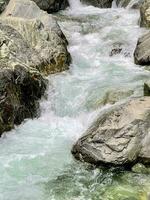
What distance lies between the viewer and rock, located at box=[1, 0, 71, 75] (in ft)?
37.4

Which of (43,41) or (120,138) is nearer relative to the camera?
(120,138)

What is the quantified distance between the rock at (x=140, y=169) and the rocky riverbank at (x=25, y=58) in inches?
116

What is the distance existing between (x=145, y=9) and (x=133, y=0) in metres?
2.86

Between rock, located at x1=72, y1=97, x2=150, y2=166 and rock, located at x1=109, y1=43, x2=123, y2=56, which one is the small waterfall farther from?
rock, located at x1=72, y1=97, x2=150, y2=166

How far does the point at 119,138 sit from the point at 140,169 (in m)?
0.64

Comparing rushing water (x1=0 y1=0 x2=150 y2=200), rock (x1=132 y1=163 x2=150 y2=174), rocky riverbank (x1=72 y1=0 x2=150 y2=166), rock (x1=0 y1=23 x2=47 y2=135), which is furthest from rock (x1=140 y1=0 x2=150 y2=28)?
rock (x1=132 y1=163 x2=150 y2=174)

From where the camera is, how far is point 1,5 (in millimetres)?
15484

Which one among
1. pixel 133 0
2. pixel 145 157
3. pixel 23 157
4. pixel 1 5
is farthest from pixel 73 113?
pixel 133 0

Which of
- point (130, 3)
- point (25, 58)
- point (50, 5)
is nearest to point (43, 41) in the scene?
point (25, 58)

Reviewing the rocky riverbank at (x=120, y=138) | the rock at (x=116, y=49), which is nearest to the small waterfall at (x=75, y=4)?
the rock at (x=116, y=49)

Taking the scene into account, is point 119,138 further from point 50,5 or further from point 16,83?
point 50,5

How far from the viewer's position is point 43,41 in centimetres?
1177

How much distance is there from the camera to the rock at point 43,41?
11.4m

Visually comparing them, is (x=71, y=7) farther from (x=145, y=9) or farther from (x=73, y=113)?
(x=73, y=113)
